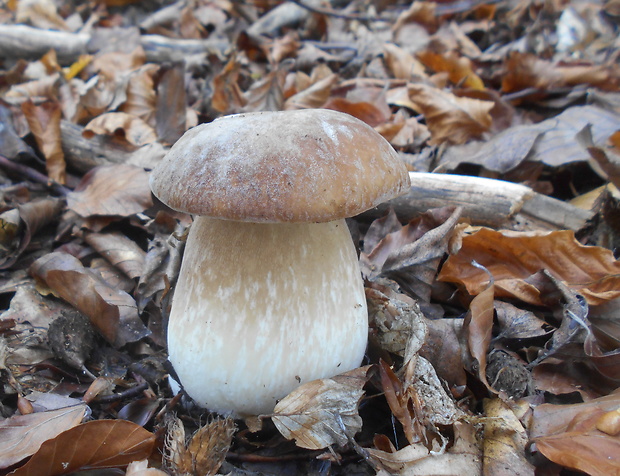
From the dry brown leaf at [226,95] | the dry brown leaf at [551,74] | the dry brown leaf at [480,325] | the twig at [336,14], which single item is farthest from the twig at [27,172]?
the twig at [336,14]

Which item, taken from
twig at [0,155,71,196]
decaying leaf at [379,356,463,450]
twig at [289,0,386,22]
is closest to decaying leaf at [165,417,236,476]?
decaying leaf at [379,356,463,450]

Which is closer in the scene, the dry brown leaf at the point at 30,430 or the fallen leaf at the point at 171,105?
the dry brown leaf at the point at 30,430

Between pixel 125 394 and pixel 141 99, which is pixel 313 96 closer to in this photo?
pixel 141 99

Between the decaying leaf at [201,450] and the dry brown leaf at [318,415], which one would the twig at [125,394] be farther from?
the dry brown leaf at [318,415]

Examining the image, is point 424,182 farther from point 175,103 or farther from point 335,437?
point 175,103

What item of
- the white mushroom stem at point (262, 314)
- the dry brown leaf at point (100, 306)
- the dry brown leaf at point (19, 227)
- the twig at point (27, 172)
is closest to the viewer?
the white mushroom stem at point (262, 314)
